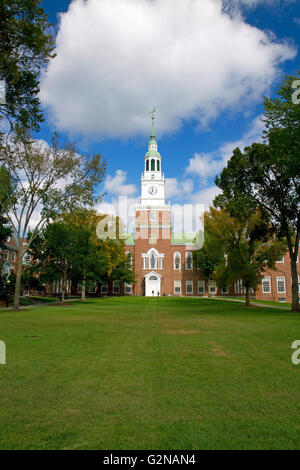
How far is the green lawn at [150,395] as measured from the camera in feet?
13.0

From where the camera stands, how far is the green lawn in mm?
3947

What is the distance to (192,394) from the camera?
17.7 ft

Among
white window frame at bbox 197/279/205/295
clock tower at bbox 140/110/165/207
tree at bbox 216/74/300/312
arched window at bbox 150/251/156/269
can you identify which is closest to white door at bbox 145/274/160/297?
arched window at bbox 150/251/156/269

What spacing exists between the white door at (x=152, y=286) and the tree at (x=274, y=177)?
36095mm

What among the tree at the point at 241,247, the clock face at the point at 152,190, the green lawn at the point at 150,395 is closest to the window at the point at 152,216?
the clock face at the point at 152,190

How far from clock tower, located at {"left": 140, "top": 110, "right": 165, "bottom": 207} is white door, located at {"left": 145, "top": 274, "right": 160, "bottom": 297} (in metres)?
14.6

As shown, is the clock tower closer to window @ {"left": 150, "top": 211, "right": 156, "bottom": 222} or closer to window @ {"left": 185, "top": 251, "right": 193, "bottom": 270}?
window @ {"left": 150, "top": 211, "right": 156, "bottom": 222}

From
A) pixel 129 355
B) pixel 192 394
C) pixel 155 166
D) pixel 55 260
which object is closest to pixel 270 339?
pixel 129 355

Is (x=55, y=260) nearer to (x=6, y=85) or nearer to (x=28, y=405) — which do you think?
(x=6, y=85)

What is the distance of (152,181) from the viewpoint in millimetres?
67875

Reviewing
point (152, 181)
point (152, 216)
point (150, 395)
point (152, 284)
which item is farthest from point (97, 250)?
point (150, 395)

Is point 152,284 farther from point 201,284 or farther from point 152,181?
point 152,181

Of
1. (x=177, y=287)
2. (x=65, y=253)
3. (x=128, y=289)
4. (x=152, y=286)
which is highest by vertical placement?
(x=65, y=253)

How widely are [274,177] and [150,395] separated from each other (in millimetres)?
23311
